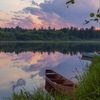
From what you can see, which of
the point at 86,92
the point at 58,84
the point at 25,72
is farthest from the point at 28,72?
the point at 86,92

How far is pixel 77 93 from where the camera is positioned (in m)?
8.23

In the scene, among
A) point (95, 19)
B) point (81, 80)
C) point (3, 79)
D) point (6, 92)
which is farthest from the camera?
point (3, 79)

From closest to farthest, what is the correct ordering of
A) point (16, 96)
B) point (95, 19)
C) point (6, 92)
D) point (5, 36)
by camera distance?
point (95, 19)
point (16, 96)
point (6, 92)
point (5, 36)

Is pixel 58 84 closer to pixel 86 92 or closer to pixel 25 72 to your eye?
pixel 86 92

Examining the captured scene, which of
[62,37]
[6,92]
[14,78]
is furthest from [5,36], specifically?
[6,92]

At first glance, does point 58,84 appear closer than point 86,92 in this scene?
No

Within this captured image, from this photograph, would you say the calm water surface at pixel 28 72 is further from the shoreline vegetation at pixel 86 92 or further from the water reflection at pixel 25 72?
the shoreline vegetation at pixel 86 92

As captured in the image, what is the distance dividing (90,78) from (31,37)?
160 metres

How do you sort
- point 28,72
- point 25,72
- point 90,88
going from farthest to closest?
1. point 28,72
2. point 25,72
3. point 90,88

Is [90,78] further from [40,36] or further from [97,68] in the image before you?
[40,36]

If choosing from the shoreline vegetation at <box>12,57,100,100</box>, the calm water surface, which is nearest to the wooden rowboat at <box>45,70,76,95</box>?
the calm water surface

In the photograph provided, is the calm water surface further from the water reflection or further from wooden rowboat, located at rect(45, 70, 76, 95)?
wooden rowboat, located at rect(45, 70, 76, 95)

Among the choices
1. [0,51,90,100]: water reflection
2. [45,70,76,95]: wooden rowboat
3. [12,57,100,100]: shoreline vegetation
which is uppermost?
[12,57,100,100]: shoreline vegetation

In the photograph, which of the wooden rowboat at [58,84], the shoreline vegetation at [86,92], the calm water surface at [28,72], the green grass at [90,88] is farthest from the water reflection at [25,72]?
the green grass at [90,88]
